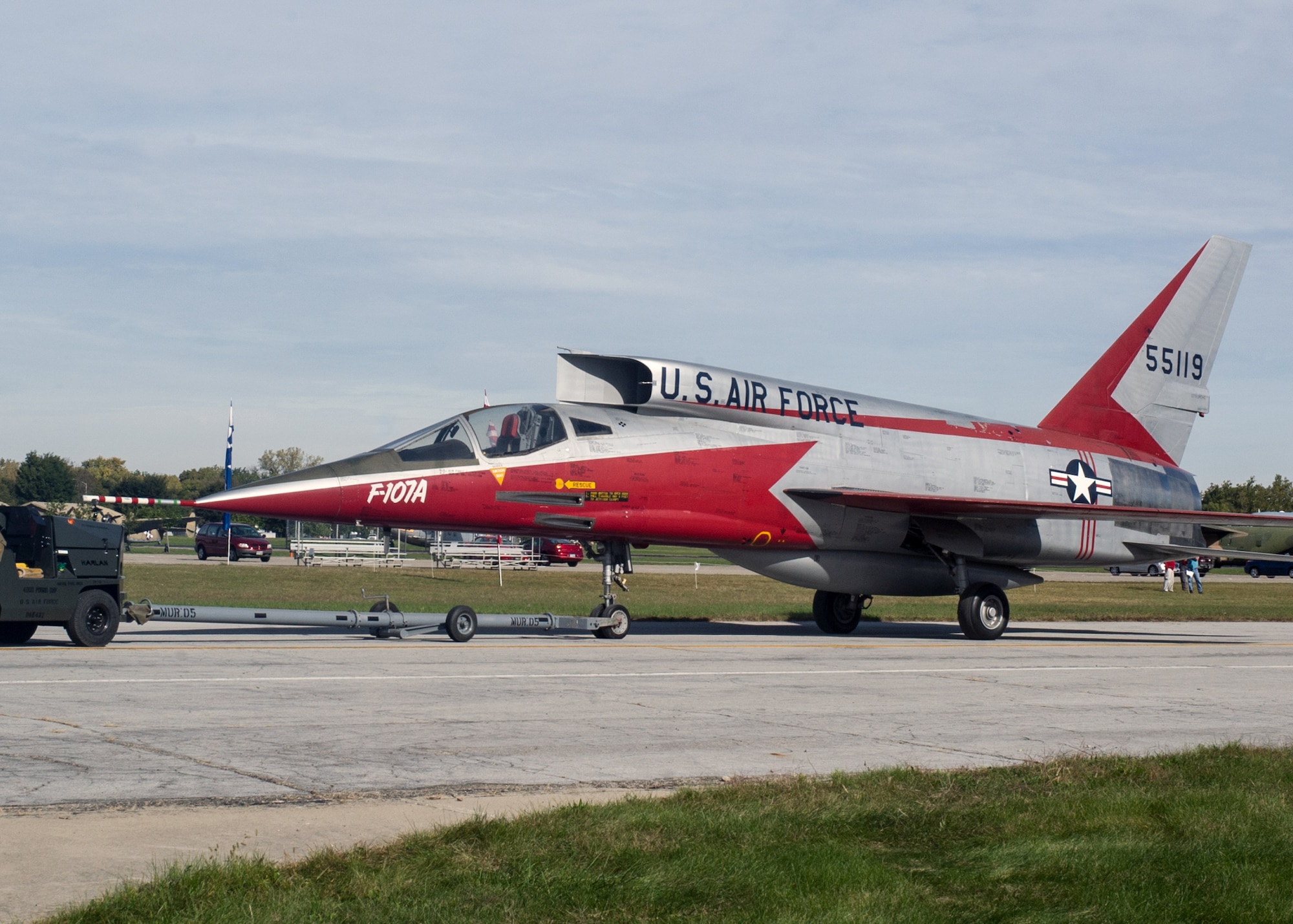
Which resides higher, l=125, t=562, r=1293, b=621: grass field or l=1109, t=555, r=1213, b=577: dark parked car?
l=1109, t=555, r=1213, b=577: dark parked car

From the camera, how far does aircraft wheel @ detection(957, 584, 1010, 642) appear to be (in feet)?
68.7

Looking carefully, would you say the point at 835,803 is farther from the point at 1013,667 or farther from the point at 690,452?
the point at 690,452

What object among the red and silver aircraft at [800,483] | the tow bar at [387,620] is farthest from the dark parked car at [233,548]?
the tow bar at [387,620]

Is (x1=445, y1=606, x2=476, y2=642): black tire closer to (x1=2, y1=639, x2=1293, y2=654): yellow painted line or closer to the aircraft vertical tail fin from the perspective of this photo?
(x1=2, y1=639, x2=1293, y2=654): yellow painted line

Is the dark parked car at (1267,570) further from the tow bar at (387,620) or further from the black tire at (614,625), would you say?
the tow bar at (387,620)

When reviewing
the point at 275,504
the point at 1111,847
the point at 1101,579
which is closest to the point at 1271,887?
the point at 1111,847

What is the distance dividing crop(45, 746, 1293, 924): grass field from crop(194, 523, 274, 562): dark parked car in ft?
172

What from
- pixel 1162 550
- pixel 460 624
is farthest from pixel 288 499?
pixel 1162 550

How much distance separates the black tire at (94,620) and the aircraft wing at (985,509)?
1029cm

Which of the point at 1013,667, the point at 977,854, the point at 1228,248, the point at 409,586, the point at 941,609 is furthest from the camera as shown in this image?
the point at 409,586

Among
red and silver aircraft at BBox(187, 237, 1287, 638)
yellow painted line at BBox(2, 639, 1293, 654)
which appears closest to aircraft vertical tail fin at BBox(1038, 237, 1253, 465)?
red and silver aircraft at BBox(187, 237, 1287, 638)

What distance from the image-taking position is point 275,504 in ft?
52.4

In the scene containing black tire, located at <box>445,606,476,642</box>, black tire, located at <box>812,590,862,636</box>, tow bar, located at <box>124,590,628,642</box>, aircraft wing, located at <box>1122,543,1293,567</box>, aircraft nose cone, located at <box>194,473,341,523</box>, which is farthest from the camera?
aircraft wing, located at <box>1122,543,1293,567</box>

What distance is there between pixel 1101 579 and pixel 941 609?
100 feet
